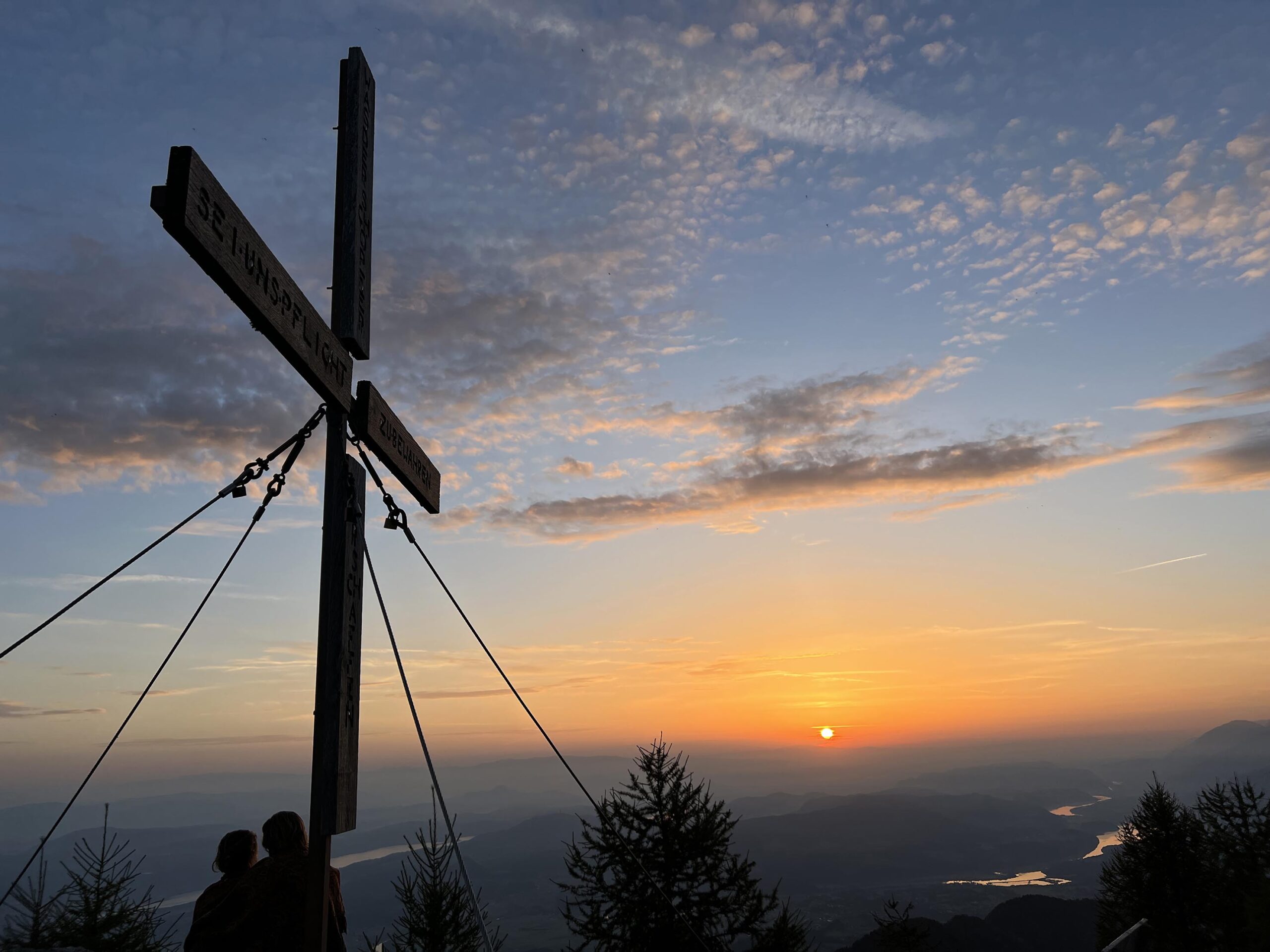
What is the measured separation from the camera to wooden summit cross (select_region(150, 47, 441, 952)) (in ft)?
13.3

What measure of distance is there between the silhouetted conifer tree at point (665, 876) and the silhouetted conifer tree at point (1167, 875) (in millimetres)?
32801

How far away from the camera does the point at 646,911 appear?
20.5 metres

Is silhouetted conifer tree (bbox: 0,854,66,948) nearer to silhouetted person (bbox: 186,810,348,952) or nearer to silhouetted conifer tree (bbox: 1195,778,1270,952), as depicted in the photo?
silhouetted person (bbox: 186,810,348,952)

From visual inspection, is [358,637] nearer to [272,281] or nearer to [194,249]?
[272,281]

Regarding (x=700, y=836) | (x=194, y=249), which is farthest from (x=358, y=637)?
(x=700, y=836)

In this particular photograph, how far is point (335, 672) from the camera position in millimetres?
5273

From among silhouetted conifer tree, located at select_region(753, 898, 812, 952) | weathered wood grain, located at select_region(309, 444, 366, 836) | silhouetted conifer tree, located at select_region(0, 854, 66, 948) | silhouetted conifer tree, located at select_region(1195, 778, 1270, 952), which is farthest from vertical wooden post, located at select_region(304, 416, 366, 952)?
silhouetted conifer tree, located at select_region(1195, 778, 1270, 952)

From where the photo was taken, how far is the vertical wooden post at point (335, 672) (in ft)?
16.5

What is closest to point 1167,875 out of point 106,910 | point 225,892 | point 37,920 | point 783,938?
point 783,938

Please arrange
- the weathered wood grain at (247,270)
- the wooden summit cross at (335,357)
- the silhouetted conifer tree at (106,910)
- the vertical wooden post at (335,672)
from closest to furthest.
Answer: the weathered wood grain at (247,270) → the wooden summit cross at (335,357) → the vertical wooden post at (335,672) → the silhouetted conifer tree at (106,910)

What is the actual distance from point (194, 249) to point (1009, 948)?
228 metres

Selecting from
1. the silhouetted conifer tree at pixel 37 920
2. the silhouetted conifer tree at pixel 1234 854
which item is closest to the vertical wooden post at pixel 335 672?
the silhouetted conifer tree at pixel 37 920

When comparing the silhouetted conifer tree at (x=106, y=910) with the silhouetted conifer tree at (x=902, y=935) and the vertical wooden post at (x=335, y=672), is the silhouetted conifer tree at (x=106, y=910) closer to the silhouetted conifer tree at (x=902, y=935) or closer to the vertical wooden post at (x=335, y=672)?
the vertical wooden post at (x=335, y=672)

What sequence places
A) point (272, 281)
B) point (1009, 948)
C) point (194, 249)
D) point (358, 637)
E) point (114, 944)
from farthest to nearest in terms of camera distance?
1. point (1009, 948)
2. point (114, 944)
3. point (358, 637)
4. point (272, 281)
5. point (194, 249)
